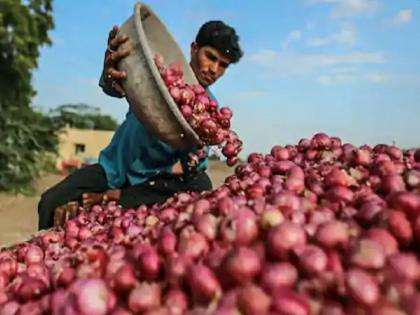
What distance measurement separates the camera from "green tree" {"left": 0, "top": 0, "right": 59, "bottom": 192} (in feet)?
46.5

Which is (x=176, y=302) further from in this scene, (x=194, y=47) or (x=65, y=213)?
(x=194, y=47)

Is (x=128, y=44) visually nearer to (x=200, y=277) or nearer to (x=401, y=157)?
(x=401, y=157)

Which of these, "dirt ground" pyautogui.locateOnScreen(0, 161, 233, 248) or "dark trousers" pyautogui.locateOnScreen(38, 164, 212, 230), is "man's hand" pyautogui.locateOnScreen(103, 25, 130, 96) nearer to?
"dark trousers" pyautogui.locateOnScreen(38, 164, 212, 230)

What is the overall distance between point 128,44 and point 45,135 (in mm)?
13584

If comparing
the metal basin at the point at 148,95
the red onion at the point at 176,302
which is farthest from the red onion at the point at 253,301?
the metal basin at the point at 148,95

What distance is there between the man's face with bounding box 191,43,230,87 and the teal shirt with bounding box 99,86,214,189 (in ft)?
0.35

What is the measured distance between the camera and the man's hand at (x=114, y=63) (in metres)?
2.51

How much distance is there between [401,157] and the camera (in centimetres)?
154

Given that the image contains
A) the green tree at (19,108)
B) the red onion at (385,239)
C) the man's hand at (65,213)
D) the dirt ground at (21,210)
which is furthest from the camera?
the green tree at (19,108)

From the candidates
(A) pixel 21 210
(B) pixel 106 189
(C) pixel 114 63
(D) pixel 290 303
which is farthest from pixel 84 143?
(D) pixel 290 303

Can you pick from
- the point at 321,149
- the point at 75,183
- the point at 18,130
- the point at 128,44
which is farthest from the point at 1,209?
the point at 321,149

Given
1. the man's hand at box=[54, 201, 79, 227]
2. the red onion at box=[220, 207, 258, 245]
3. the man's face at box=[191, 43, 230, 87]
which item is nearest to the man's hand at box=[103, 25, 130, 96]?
the man's hand at box=[54, 201, 79, 227]

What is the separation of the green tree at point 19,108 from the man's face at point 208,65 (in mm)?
11262

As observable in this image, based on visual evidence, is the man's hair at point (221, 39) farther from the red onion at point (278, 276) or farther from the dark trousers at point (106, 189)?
the red onion at point (278, 276)
